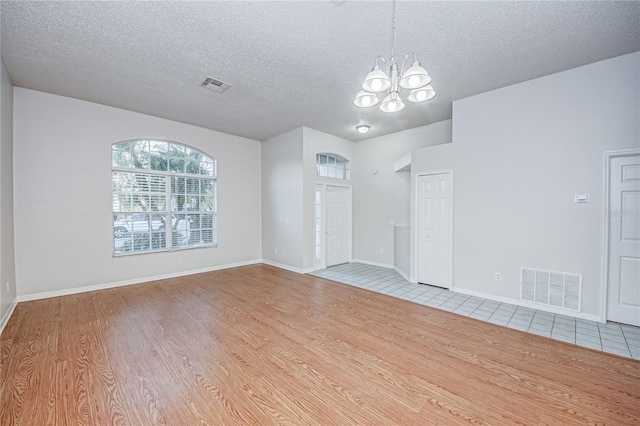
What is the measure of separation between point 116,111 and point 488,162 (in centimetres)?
621

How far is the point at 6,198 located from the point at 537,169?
6.98 metres

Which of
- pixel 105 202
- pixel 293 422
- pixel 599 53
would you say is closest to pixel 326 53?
pixel 599 53

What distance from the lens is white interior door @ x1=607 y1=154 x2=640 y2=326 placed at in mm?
2965

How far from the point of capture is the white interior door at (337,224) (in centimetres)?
617

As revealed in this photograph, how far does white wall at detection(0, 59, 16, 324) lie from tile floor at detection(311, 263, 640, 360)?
4.61 metres


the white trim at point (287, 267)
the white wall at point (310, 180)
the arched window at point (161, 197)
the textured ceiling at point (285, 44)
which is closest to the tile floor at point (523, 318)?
the white trim at point (287, 267)

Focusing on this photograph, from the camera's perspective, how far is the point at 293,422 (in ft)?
5.46

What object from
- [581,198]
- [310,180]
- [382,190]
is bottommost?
[581,198]

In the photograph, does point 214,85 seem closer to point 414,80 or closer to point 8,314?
point 414,80

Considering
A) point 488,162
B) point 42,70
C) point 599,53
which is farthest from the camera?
point 488,162

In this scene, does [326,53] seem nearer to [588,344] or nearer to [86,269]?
[588,344]

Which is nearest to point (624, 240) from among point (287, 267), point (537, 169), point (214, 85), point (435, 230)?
point (537, 169)

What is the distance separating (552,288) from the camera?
133 inches

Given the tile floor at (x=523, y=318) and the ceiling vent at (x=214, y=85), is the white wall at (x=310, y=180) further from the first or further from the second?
the ceiling vent at (x=214, y=85)
